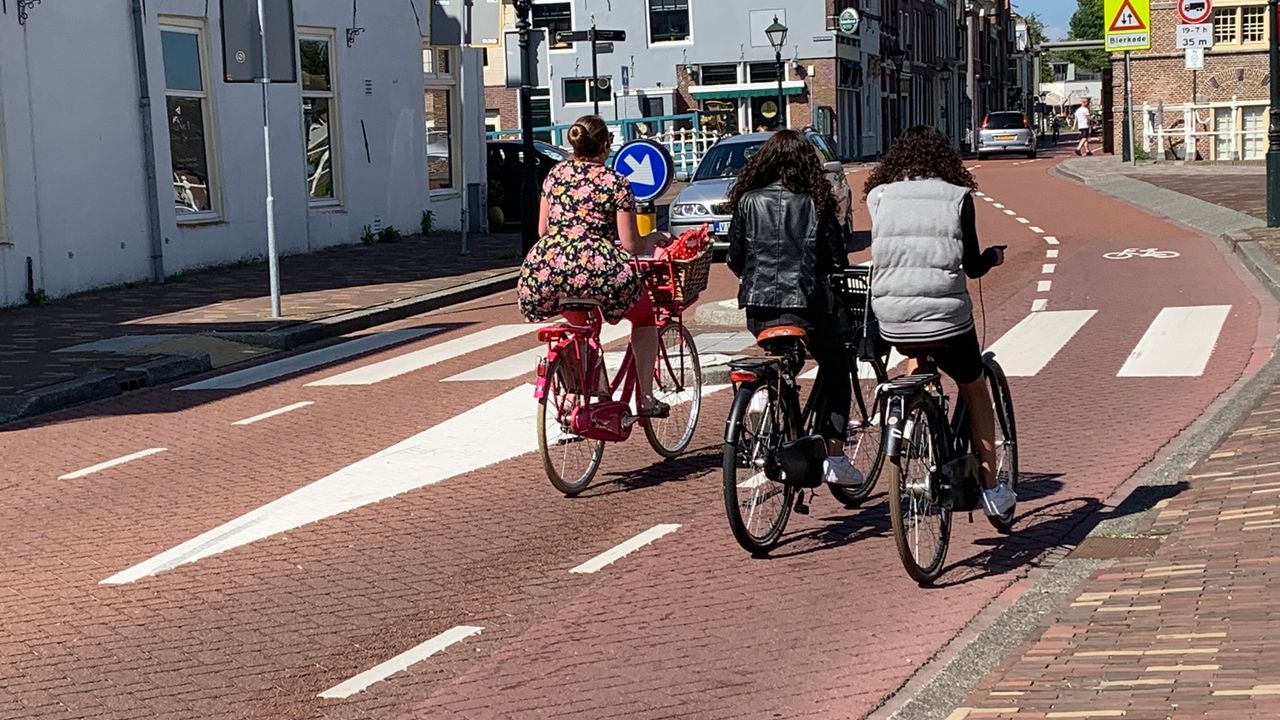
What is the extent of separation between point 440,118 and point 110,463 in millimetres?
18735

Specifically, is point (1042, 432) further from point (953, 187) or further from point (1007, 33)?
point (1007, 33)

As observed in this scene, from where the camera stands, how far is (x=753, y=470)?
6.68 m

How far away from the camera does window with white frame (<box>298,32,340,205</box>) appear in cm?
2367

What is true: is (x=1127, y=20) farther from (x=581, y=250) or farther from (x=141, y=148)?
(x=581, y=250)

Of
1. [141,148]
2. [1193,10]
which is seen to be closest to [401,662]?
[141,148]

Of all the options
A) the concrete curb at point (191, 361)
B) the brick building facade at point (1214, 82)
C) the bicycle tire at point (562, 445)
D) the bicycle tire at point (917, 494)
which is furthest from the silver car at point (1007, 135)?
the bicycle tire at point (917, 494)

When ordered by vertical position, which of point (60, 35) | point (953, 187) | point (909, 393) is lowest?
point (909, 393)

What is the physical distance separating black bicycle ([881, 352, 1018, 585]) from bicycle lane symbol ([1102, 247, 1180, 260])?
13122 mm

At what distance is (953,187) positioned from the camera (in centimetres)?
636

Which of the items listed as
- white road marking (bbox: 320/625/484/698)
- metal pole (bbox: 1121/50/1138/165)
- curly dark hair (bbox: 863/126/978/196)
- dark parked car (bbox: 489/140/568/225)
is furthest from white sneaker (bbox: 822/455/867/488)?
metal pole (bbox: 1121/50/1138/165)

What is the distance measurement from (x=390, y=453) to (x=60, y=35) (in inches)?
445

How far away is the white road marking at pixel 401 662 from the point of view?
5320 mm

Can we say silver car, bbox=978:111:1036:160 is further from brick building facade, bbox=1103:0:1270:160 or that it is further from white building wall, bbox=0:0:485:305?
white building wall, bbox=0:0:485:305

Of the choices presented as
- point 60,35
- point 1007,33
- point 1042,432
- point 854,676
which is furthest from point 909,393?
point 1007,33
